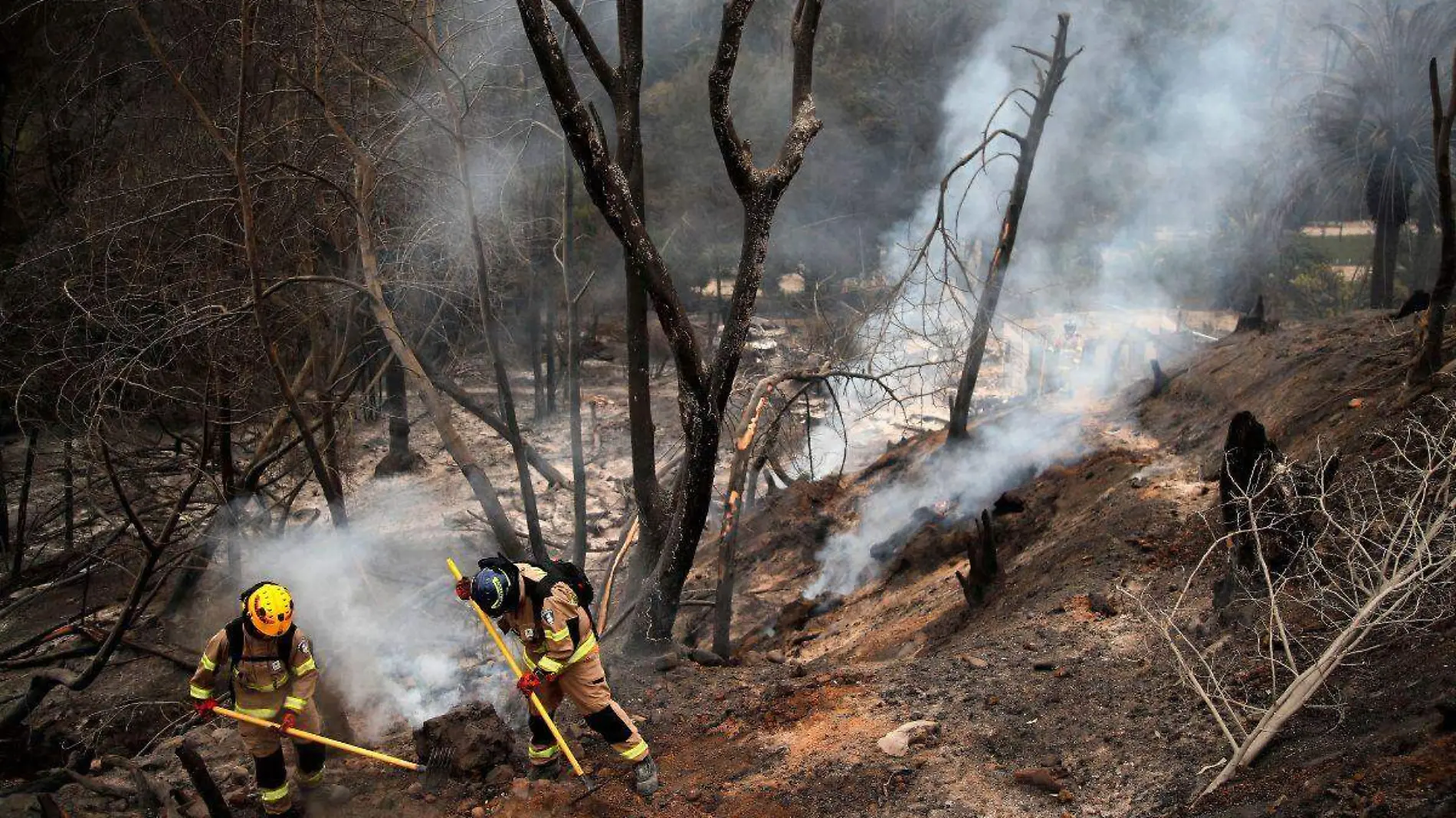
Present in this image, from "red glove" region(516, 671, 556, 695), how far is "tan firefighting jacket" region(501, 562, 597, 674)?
0.05m

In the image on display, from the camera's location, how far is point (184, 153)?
804 cm

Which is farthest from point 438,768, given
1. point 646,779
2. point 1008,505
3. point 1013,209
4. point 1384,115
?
point 1384,115

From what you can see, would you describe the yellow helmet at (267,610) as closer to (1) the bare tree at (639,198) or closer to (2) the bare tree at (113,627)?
(2) the bare tree at (113,627)

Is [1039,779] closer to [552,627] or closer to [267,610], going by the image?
[552,627]

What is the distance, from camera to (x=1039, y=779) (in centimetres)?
450

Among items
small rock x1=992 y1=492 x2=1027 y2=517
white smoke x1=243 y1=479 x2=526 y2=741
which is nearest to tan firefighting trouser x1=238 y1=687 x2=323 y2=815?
white smoke x1=243 y1=479 x2=526 y2=741

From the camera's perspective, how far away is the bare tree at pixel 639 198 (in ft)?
18.3

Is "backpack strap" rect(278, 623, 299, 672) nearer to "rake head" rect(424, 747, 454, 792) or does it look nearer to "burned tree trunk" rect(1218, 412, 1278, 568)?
"rake head" rect(424, 747, 454, 792)

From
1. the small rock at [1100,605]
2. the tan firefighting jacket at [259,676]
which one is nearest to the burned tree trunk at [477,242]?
the tan firefighting jacket at [259,676]

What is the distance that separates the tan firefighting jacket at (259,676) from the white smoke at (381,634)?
6.71ft

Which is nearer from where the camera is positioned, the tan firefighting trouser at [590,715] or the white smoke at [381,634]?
the tan firefighting trouser at [590,715]

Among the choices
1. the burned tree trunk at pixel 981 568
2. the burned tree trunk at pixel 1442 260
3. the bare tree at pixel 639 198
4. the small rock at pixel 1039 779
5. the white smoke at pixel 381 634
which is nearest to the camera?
the small rock at pixel 1039 779

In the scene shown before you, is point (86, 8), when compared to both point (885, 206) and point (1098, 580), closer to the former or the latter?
point (1098, 580)

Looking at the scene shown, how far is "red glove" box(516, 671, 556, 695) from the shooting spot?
17.3 ft
